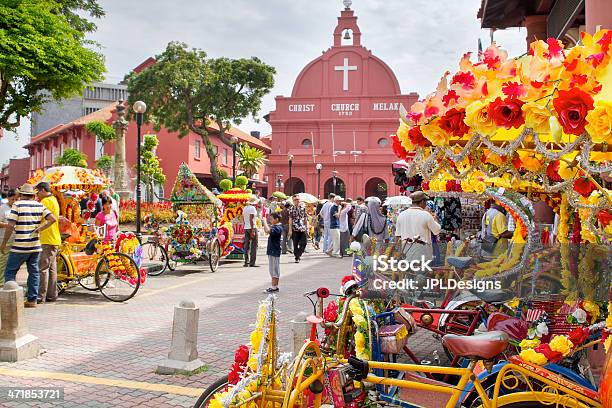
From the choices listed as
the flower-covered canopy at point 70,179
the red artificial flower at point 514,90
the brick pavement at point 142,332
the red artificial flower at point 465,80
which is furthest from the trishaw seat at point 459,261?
the flower-covered canopy at point 70,179

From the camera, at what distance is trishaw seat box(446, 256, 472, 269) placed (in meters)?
5.24

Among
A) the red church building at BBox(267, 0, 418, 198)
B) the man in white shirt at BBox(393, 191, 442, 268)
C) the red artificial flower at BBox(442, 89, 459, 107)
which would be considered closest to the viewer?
the red artificial flower at BBox(442, 89, 459, 107)

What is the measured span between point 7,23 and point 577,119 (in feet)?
46.9

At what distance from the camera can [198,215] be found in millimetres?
14578

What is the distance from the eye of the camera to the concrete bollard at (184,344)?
5793 mm

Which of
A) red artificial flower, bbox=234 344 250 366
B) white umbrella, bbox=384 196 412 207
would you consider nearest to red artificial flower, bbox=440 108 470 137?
red artificial flower, bbox=234 344 250 366

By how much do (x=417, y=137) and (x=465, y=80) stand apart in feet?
2.42

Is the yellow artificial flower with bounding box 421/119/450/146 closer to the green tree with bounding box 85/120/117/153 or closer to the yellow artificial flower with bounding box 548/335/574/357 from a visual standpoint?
the yellow artificial flower with bounding box 548/335/574/357

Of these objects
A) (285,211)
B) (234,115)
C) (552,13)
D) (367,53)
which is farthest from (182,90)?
(552,13)

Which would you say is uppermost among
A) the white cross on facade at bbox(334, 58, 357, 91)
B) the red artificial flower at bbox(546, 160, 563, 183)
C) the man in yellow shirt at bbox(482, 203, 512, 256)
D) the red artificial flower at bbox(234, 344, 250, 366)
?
the white cross on facade at bbox(334, 58, 357, 91)

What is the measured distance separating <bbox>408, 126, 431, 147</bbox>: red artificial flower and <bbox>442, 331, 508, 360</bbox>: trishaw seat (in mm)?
1797

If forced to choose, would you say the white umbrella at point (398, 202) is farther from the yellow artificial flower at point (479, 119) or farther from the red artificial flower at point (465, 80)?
the yellow artificial flower at point (479, 119)

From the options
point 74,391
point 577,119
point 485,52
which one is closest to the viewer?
point 577,119

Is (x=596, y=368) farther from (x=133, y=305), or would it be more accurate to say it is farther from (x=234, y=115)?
(x=234, y=115)
